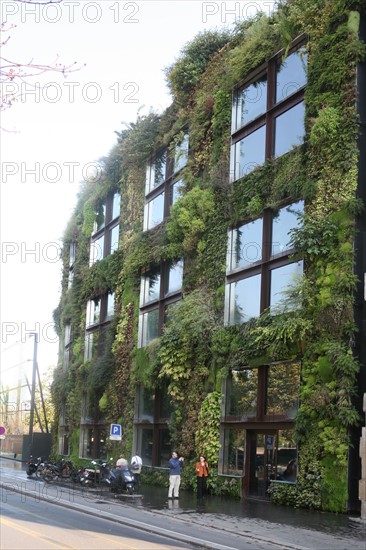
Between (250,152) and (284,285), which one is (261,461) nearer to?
(284,285)

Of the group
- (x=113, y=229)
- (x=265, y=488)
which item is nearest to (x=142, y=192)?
(x=113, y=229)

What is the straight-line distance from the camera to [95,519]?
1967cm

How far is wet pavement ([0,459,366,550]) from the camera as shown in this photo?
16.7 meters

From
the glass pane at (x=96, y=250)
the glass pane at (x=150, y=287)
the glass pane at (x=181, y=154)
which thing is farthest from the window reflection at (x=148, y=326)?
the glass pane at (x=96, y=250)

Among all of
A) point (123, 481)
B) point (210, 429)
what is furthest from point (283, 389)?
point (123, 481)

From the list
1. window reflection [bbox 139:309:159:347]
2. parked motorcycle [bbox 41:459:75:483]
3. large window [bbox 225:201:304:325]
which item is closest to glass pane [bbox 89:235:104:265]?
window reflection [bbox 139:309:159:347]

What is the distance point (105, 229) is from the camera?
46.8m

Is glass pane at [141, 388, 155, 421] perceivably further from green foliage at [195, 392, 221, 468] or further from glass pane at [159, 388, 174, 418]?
green foliage at [195, 392, 221, 468]

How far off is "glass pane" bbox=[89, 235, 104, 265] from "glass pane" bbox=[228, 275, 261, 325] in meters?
18.3

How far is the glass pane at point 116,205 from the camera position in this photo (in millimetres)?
45312

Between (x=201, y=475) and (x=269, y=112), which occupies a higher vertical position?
(x=269, y=112)

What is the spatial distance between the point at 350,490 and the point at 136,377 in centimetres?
1638

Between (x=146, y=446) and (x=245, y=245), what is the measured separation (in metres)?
11.9

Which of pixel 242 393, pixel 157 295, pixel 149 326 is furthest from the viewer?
pixel 149 326
